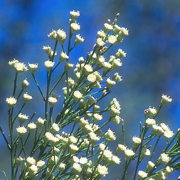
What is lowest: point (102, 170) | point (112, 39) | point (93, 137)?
point (102, 170)

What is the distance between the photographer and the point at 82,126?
5.52 ft

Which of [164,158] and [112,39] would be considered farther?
[112,39]

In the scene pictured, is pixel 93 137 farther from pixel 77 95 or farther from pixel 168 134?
pixel 168 134

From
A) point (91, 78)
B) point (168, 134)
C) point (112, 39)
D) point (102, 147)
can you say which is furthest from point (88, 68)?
point (168, 134)

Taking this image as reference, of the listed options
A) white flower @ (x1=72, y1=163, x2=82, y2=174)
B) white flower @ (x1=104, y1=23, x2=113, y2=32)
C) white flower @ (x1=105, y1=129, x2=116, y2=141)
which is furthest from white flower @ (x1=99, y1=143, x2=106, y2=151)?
white flower @ (x1=104, y1=23, x2=113, y2=32)

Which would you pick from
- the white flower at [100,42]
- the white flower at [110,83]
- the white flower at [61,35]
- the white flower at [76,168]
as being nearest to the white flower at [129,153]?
the white flower at [76,168]

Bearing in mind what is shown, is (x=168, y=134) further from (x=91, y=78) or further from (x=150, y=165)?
(x=91, y=78)

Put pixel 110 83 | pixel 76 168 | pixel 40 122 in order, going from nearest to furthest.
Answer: pixel 76 168, pixel 40 122, pixel 110 83

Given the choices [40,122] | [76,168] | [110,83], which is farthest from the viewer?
[110,83]

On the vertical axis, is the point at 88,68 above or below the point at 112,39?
below

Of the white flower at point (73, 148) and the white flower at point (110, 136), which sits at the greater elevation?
the white flower at point (110, 136)

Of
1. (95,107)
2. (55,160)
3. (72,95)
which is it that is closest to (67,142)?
(55,160)

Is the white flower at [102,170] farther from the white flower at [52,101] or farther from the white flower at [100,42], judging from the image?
the white flower at [100,42]

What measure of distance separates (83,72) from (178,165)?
1.67ft
